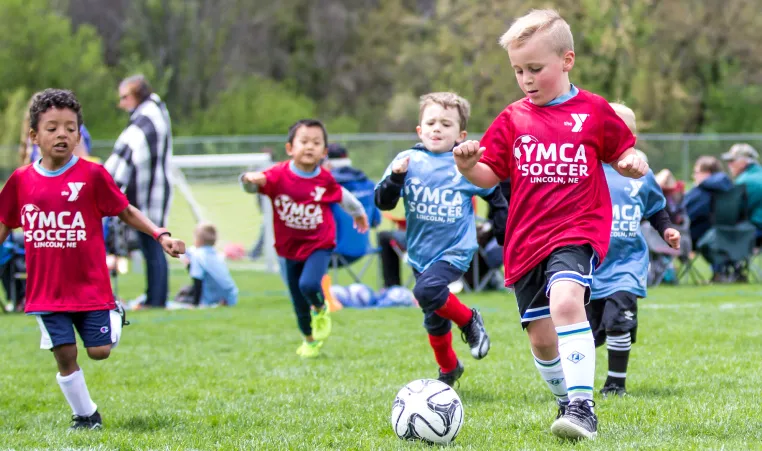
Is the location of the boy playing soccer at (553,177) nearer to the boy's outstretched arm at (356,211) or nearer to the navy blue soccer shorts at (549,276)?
the navy blue soccer shorts at (549,276)

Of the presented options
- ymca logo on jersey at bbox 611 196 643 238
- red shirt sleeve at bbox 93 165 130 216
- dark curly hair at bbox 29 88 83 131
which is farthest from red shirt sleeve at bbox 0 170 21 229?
ymca logo on jersey at bbox 611 196 643 238

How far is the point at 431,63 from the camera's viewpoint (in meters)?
46.6

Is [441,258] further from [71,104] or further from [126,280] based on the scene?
[126,280]

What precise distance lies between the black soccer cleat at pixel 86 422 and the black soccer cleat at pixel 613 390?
262 centimetres

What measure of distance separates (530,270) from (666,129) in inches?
1343

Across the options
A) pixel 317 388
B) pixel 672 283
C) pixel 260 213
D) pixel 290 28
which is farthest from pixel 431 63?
pixel 317 388

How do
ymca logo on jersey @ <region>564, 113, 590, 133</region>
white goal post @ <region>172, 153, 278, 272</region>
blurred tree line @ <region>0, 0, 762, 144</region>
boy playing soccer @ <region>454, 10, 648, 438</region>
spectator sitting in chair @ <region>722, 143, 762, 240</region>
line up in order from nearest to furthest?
boy playing soccer @ <region>454, 10, 648, 438</region> → ymca logo on jersey @ <region>564, 113, 590, 133</region> → spectator sitting in chair @ <region>722, 143, 762, 240</region> → white goal post @ <region>172, 153, 278, 272</region> → blurred tree line @ <region>0, 0, 762, 144</region>

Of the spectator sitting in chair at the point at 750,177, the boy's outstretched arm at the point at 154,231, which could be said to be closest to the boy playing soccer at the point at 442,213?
the boy's outstretched arm at the point at 154,231

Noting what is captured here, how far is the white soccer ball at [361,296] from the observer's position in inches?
488

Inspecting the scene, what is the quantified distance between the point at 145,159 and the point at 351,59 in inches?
1681

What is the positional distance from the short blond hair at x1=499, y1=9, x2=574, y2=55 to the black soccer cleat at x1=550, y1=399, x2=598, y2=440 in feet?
4.93

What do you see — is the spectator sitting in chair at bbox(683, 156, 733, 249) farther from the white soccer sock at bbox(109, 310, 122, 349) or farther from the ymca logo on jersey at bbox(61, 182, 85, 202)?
the ymca logo on jersey at bbox(61, 182, 85, 202)

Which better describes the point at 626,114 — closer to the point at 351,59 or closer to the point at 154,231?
the point at 154,231

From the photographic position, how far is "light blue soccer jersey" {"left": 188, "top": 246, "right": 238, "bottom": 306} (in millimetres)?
12250
